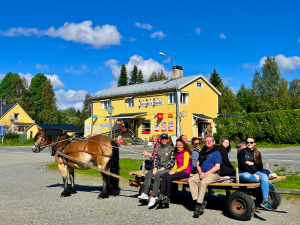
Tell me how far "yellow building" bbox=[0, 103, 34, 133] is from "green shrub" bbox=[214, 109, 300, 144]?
4552cm

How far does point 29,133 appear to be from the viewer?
2258 inches

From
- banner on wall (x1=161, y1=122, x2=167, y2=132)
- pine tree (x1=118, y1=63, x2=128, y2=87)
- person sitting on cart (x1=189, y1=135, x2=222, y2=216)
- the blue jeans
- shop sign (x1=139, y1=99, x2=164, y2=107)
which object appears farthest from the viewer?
pine tree (x1=118, y1=63, x2=128, y2=87)

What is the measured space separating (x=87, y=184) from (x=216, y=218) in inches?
229

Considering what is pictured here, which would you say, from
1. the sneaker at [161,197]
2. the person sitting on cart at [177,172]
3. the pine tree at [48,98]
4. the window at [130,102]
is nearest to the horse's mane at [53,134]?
the person sitting on cart at [177,172]

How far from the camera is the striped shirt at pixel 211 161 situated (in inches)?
279

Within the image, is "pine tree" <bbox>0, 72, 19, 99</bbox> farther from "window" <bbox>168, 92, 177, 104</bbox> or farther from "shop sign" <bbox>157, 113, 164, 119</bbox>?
"window" <bbox>168, 92, 177, 104</bbox>

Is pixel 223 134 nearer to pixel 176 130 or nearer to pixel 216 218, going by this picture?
pixel 176 130

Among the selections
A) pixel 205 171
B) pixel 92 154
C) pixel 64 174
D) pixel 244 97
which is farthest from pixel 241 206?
pixel 244 97

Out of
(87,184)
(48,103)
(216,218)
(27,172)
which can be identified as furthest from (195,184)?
(48,103)

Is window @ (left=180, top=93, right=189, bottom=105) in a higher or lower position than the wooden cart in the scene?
higher

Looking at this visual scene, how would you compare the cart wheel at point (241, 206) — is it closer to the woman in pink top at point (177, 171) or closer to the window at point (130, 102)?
the woman in pink top at point (177, 171)

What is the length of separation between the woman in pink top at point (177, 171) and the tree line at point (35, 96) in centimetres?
6819

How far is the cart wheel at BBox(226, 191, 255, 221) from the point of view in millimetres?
6230

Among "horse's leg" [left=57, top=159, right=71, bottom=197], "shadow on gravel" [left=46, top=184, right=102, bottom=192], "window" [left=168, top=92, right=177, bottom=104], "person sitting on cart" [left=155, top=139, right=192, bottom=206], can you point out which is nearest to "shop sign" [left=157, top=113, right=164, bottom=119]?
"window" [left=168, top=92, right=177, bottom=104]
